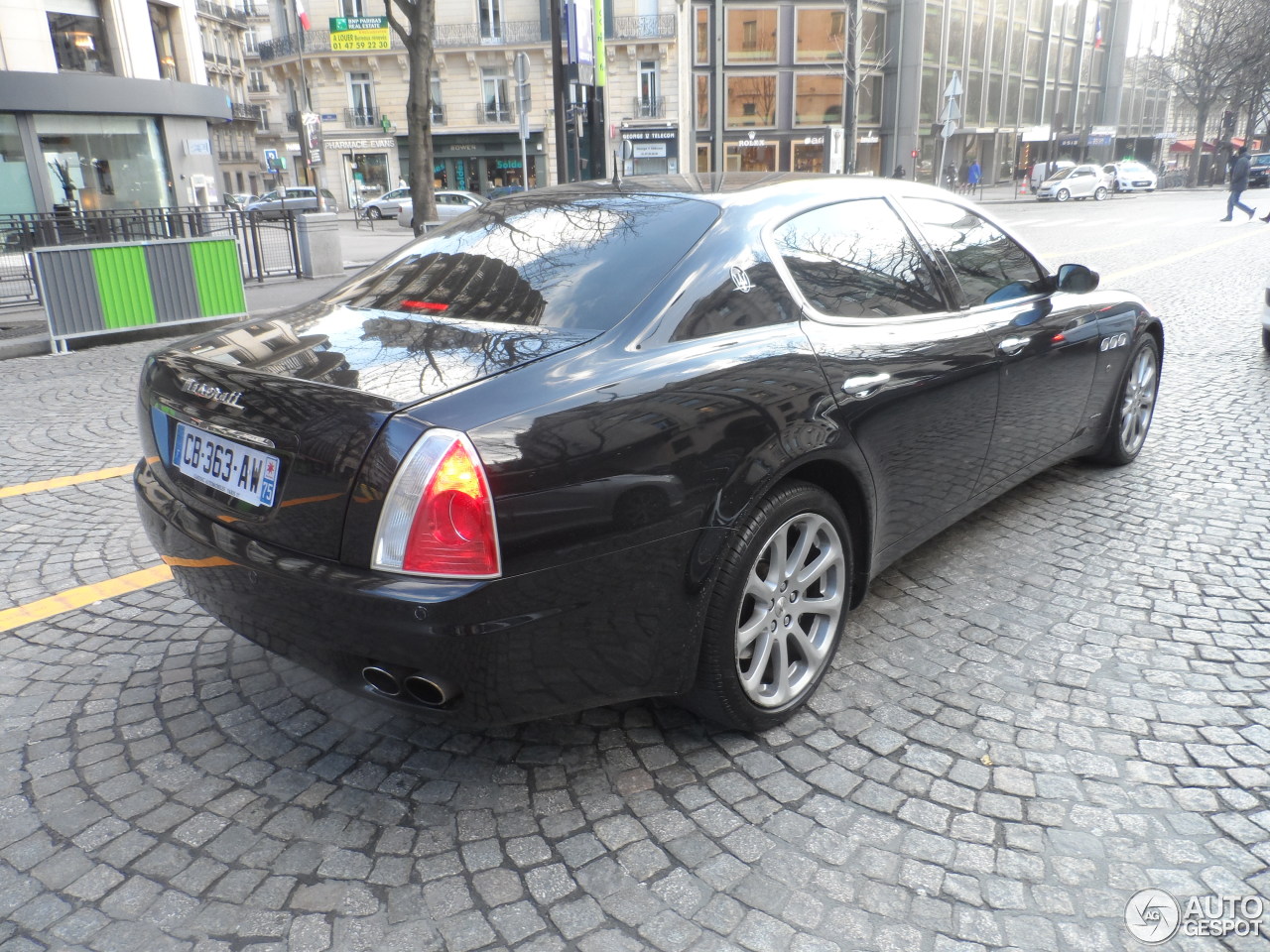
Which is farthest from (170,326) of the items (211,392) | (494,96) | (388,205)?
(494,96)

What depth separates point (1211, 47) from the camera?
4722cm

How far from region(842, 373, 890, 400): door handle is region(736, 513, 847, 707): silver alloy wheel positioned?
39cm

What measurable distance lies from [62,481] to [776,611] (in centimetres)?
428

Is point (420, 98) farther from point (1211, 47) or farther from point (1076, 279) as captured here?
point (1211, 47)

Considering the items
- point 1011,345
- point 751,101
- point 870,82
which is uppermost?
point 870,82

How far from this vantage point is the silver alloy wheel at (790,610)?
260cm

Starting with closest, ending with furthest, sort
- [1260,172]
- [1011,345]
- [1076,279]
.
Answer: [1011,345] → [1076,279] → [1260,172]

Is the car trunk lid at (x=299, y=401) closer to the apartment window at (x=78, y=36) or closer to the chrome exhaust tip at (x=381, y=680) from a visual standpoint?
the chrome exhaust tip at (x=381, y=680)

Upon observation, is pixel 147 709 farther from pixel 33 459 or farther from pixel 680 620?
pixel 33 459

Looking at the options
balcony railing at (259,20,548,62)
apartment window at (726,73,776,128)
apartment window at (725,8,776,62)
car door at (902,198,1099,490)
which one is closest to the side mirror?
car door at (902,198,1099,490)

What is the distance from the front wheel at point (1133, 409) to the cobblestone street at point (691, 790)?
1025mm

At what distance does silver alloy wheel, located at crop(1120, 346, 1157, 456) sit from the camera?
4742 mm

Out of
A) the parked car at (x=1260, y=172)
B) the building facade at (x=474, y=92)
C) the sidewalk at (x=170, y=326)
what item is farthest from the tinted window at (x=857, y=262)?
the parked car at (x=1260, y=172)

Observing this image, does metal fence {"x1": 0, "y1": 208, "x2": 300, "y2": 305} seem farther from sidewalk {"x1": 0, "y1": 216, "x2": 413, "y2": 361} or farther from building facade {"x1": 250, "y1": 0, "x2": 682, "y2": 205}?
building facade {"x1": 250, "y1": 0, "x2": 682, "y2": 205}
